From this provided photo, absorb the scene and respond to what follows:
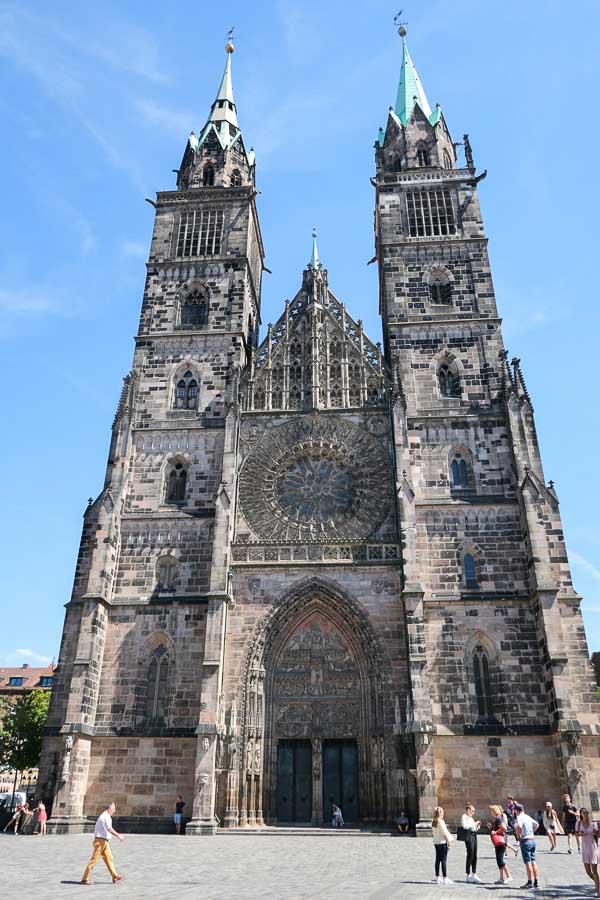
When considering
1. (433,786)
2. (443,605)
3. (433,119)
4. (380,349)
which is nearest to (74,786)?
(433,786)

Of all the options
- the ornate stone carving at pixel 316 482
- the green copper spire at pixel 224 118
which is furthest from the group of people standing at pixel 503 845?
the green copper spire at pixel 224 118

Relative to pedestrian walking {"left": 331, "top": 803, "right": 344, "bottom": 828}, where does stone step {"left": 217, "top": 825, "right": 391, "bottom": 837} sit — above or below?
below

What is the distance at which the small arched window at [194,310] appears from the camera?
106ft

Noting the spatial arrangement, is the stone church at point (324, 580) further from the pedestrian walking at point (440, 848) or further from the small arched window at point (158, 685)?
the pedestrian walking at point (440, 848)

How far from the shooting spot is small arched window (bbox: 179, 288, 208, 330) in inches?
1276

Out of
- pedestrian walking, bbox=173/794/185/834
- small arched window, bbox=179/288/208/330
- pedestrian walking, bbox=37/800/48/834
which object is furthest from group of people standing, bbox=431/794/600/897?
small arched window, bbox=179/288/208/330

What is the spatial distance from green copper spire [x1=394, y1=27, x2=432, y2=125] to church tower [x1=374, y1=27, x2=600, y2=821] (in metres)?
6.28

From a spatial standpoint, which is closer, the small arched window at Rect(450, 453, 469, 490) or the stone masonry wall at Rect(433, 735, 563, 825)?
the stone masonry wall at Rect(433, 735, 563, 825)

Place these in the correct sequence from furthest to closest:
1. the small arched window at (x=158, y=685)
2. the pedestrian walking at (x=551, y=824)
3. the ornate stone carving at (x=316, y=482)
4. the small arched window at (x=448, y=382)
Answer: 1. the small arched window at (x=448, y=382)
2. the ornate stone carving at (x=316, y=482)
3. the small arched window at (x=158, y=685)
4. the pedestrian walking at (x=551, y=824)

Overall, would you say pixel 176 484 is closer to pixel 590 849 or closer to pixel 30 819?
pixel 30 819

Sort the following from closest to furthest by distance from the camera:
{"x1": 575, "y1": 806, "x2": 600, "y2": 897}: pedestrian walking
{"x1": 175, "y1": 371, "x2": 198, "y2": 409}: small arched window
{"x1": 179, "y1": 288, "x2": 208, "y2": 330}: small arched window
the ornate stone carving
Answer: {"x1": 575, "y1": 806, "x2": 600, "y2": 897}: pedestrian walking, the ornate stone carving, {"x1": 175, "y1": 371, "x2": 198, "y2": 409}: small arched window, {"x1": 179, "y1": 288, "x2": 208, "y2": 330}: small arched window

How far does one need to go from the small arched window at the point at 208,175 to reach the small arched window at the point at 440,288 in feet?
43.0

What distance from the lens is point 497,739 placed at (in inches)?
880

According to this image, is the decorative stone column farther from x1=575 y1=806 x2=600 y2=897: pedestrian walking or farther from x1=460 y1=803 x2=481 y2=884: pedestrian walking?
x1=575 y1=806 x2=600 y2=897: pedestrian walking
